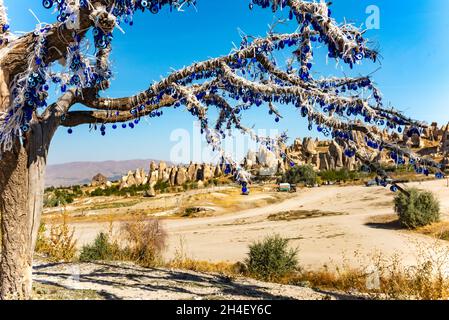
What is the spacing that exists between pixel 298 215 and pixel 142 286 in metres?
31.7

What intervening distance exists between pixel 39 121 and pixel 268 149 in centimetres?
414

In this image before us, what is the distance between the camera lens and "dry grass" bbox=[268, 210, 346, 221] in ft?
123

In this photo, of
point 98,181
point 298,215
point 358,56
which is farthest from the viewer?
point 98,181

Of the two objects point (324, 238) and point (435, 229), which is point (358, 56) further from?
point (435, 229)

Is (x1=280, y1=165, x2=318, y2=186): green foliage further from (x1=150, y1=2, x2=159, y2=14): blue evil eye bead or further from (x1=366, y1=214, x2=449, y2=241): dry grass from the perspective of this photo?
(x1=150, y1=2, x2=159, y2=14): blue evil eye bead

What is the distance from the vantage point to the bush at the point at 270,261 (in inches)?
526

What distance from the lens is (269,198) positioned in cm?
5581

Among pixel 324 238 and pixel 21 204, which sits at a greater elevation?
pixel 21 204

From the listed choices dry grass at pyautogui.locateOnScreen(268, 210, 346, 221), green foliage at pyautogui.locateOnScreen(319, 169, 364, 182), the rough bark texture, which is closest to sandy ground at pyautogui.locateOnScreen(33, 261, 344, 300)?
the rough bark texture

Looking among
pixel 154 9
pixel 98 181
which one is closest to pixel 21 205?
pixel 154 9

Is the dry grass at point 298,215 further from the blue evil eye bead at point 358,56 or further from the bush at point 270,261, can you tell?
the blue evil eye bead at point 358,56

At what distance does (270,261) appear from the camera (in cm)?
1355

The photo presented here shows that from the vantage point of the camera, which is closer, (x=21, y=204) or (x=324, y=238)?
(x=21, y=204)

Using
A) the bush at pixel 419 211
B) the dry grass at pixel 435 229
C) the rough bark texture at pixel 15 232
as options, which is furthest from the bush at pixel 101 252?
the bush at pixel 419 211
